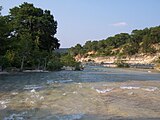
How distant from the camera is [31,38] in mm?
67625

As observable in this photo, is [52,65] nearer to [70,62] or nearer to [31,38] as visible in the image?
[31,38]

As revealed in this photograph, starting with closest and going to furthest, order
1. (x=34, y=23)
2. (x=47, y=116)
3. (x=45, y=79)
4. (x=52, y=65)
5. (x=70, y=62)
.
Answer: (x=47, y=116)
(x=45, y=79)
(x=34, y=23)
(x=52, y=65)
(x=70, y=62)

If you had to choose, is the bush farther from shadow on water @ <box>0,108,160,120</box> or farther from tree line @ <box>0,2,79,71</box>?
shadow on water @ <box>0,108,160,120</box>

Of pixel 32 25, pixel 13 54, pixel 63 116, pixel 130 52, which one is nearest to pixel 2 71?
pixel 13 54

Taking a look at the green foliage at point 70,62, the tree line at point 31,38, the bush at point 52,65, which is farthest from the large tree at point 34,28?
the green foliage at point 70,62

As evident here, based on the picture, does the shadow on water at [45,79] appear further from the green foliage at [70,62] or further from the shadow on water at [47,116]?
the green foliage at [70,62]

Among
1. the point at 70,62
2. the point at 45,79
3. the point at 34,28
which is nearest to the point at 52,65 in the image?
the point at 34,28

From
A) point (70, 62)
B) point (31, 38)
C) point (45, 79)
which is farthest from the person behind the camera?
point (70, 62)

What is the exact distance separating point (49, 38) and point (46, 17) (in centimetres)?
488

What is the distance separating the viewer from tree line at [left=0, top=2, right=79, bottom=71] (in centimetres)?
6025

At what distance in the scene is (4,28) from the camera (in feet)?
177

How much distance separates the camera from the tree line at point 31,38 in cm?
6025

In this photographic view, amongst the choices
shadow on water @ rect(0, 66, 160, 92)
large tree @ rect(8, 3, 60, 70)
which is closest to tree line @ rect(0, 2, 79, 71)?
large tree @ rect(8, 3, 60, 70)

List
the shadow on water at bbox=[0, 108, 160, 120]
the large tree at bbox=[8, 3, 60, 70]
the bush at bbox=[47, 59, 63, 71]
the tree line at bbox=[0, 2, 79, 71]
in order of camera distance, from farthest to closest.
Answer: the bush at bbox=[47, 59, 63, 71], the large tree at bbox=[8, 3, 60, 70], the tree line at bbox=[0, 2, 79, 71], the shadow on water at bbox=[0, 108, 160, 120]
